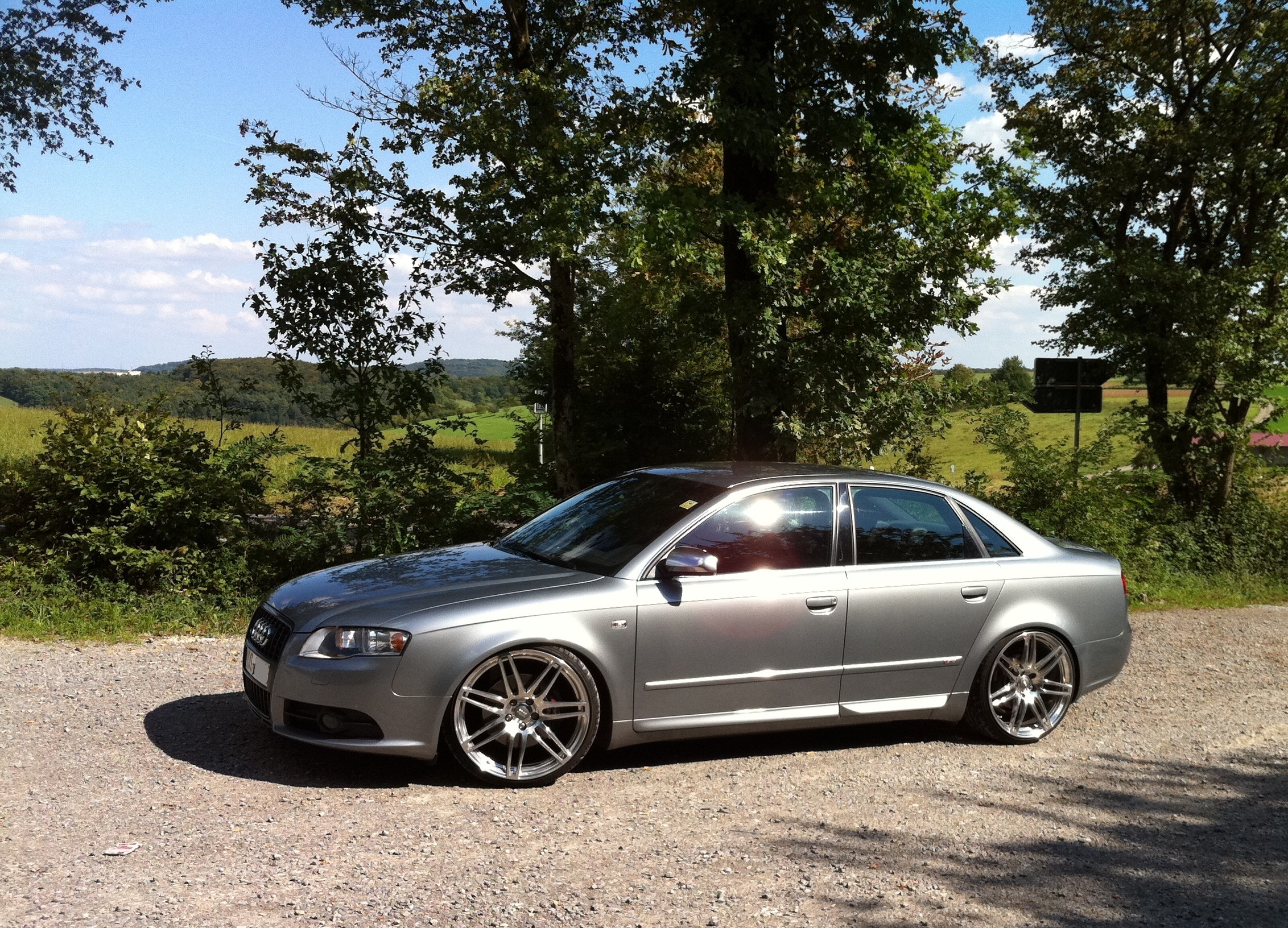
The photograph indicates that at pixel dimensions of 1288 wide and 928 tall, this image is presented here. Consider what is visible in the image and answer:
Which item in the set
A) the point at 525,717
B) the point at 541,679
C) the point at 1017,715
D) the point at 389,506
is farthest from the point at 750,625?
the point at 389,506

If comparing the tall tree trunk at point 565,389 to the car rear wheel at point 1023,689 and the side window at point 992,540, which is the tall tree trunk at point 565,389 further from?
the car rear wheel at point 1023,689

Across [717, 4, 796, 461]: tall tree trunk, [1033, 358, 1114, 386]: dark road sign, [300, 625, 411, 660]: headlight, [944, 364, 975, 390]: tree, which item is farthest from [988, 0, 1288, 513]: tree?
[300, 625, 411, 660]: headlight

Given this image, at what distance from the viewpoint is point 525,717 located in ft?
17.5

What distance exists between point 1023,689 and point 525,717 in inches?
122

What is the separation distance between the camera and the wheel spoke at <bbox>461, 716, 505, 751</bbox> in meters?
5.29

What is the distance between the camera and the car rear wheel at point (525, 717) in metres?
5.27

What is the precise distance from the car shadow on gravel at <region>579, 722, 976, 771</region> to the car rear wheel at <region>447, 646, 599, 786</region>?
41 cm

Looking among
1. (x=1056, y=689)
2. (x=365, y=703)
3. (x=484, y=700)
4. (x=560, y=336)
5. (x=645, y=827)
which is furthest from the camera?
(x=560, y=336)

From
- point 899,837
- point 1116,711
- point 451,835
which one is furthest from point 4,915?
point 1116,711

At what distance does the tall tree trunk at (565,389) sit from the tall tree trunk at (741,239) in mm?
3220

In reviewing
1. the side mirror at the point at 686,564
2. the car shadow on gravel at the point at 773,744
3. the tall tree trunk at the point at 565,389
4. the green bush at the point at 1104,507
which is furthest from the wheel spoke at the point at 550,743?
the tall tree trunk at the point at 565,389

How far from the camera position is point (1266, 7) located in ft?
53.6

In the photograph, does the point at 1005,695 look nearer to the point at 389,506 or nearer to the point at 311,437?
the point at 389,506

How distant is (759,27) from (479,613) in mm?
8475
